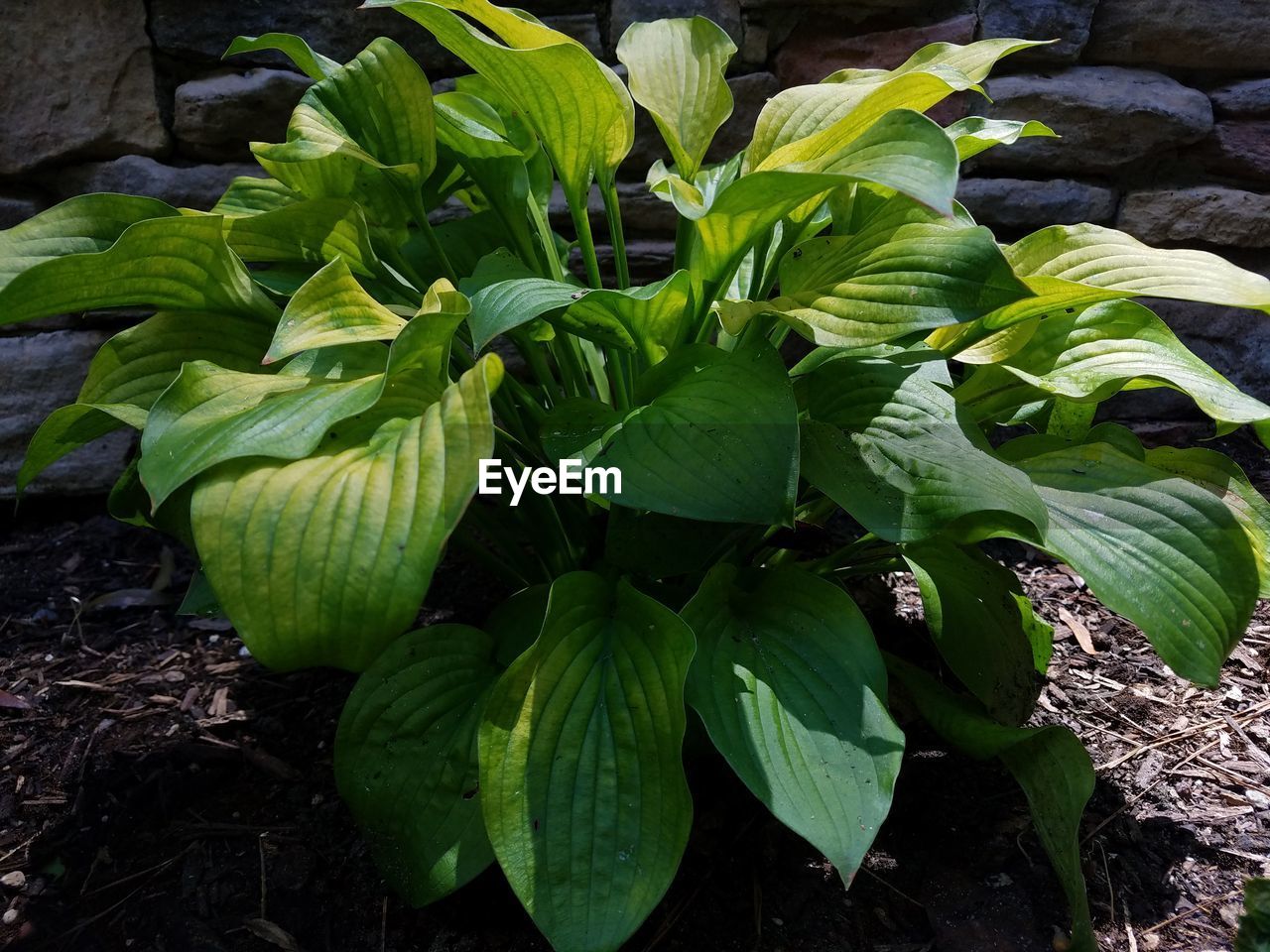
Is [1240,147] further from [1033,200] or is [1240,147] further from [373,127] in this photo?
[373,127]

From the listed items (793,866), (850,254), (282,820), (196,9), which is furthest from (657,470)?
(196,9)

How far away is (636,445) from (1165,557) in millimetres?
622

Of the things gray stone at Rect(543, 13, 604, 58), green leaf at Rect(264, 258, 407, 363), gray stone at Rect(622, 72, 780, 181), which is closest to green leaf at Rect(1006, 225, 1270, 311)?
gray stone at Rect(622, 72, 780, 181)

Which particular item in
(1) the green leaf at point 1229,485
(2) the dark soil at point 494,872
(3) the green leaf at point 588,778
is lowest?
(2) the dark soil at point 494,872

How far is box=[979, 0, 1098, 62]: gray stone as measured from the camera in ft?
5.77

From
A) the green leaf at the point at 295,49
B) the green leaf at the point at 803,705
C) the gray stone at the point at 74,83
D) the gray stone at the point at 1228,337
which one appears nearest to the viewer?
the green leaf at the point at 803,705

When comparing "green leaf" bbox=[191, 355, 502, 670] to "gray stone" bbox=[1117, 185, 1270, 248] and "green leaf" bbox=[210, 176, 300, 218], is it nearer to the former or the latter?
"green leaf" bbox=[210, 176, 300, 218]

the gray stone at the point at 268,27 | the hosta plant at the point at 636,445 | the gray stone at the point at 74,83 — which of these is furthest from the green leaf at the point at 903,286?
the gray stone at the point at 74,83

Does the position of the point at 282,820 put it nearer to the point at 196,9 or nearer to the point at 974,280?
the point at 974,280

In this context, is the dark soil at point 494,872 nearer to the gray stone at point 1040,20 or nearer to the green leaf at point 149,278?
the green leaf at point 149,278

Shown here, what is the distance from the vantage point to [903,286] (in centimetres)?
94

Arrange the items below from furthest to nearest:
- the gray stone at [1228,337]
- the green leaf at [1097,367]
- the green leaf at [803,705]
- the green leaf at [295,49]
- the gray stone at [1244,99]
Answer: the gray stone at [1228,337]
the gray stone at [1244,99]
the green leaf at [295,49]
the green leaf at [1097,367]
the green leaf at [803,705]

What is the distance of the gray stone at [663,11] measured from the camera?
1.70 metres

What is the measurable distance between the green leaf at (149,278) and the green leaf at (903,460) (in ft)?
2.47
